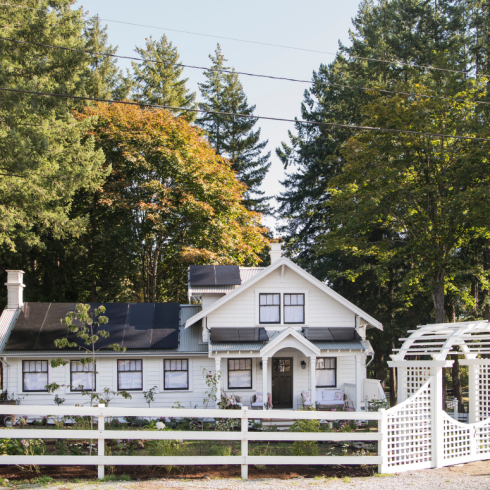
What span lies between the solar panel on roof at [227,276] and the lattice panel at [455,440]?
11.7 metres

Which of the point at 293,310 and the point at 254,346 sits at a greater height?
the point at 293,310

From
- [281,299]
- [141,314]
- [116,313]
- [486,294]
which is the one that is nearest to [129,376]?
[141,314]

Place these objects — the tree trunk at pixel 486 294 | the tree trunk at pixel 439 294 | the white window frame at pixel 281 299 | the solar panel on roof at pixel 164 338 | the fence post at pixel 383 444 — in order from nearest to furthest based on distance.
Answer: the fence post at pixel 383 444 → the solar panel on roof at pixel 164 338 → the white window frame at pixel 281 299 → the tree trunk at pixel 439 294 → the tree trunk at pixel 486 294

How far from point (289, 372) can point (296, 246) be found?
64.7 ft

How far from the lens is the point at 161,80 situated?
38.0 meters

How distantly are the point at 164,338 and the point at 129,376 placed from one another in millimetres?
1891

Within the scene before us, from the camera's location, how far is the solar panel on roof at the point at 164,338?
19.3 meters

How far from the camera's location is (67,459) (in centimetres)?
886

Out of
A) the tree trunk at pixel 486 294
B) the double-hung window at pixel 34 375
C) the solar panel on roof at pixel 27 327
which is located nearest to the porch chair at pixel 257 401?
the double-hung window at pixel 34 375

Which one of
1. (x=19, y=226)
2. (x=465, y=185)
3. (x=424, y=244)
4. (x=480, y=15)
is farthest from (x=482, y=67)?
(x=19, y=226)

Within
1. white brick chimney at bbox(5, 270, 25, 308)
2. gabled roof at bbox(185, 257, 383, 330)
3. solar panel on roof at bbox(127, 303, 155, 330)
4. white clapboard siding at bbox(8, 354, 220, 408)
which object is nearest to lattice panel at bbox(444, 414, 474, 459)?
gabled roof at bbox(185, 257, 383, 330)

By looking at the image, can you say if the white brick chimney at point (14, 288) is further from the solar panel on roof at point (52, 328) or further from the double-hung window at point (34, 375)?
the double-hung window at point (34, 375)

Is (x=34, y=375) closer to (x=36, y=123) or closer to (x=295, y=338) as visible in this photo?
(x=295, y=338)

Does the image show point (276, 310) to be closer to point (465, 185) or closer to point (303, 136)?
point (465, 185)
